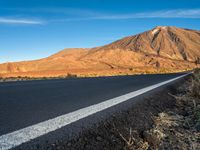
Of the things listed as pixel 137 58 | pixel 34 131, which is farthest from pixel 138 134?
pixel 137 58

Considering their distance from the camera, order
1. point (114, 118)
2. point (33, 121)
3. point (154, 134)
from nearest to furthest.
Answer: point (154, 134), point (33, 121), point (114, 118)

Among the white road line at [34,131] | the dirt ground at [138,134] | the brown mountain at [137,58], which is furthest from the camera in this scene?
the brown mountain at [137,58]

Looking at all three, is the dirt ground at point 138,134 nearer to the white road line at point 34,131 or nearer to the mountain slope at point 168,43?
the white road line at point 34,131

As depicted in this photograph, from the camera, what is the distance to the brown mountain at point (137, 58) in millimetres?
84000

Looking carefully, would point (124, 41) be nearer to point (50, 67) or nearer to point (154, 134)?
point (50, 67)

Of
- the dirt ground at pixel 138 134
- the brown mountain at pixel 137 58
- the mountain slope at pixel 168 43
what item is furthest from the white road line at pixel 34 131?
the mountain slope at pixel 168 43

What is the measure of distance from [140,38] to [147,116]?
7291 inches

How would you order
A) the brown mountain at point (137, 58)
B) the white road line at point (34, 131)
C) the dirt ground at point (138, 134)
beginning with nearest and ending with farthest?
the white road line at point (34, 131), the dirt ground at point (138, 134), the brown mountain at point (137, 58)

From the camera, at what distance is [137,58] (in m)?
113

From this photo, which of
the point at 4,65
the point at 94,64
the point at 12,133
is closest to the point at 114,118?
the point at 12,133

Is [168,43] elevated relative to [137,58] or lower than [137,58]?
elevated

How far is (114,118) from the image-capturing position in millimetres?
4980

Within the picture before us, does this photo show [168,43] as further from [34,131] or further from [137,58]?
[34,131]

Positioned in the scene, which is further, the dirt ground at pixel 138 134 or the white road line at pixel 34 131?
the dirt ground at pixel 138 134
